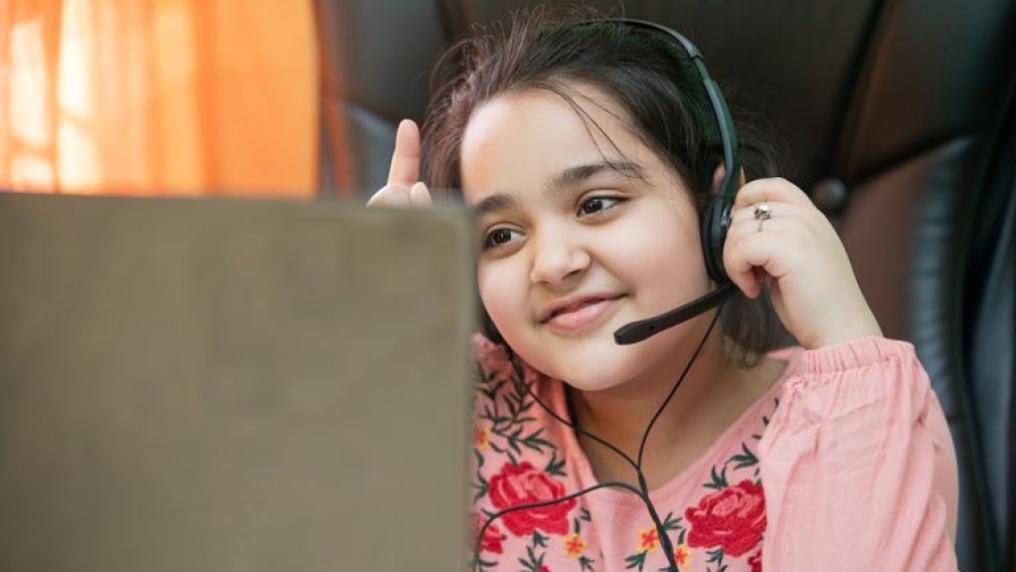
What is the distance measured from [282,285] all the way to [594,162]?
512 millimetres

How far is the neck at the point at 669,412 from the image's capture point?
946mm

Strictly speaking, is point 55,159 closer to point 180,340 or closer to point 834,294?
point 834,294

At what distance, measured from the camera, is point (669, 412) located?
0.96 m

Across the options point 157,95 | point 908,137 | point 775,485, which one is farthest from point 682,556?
point 157,95

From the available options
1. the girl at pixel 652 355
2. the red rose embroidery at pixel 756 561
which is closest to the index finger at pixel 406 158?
the girl at pixel 652 355

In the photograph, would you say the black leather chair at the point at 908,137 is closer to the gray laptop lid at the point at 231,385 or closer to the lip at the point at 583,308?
the lip at the point at 583,308

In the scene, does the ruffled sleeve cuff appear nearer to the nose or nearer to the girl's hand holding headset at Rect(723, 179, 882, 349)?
the girl's hand holding headset at Rect(723, 179, 882, 349)

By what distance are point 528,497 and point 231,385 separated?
0.63 meters

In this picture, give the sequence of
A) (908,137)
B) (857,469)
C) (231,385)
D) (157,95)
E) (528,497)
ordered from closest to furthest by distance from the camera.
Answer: (231,385)
(857,469)
(528,497)
(908,137)
(157,95)

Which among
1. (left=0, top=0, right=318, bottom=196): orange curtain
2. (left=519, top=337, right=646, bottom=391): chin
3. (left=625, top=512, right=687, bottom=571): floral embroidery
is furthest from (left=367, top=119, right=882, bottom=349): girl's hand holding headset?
(left=0, top=0, right=318, bottom=196): orange curtain

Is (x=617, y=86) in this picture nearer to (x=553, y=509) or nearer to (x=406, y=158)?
(x=406, y=158)

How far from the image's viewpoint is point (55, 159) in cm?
159

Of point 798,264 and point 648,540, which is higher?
point 798,264

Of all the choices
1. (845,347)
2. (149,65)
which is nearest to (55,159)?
(149,65)
